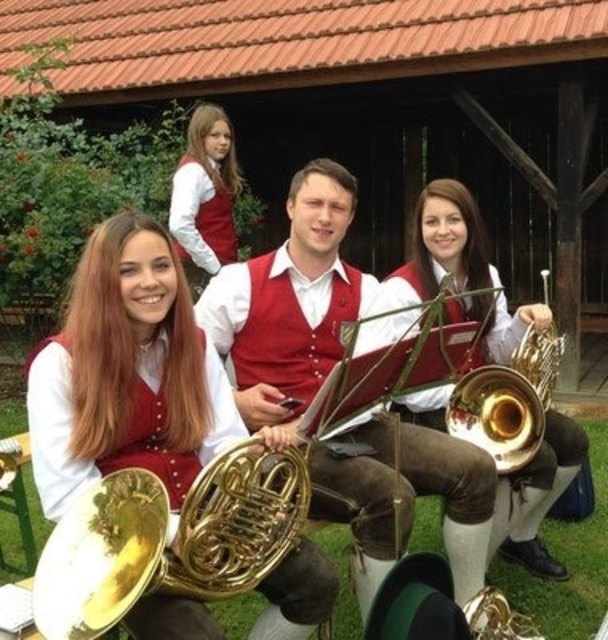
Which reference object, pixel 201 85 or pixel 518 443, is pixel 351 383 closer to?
pixel 518 443

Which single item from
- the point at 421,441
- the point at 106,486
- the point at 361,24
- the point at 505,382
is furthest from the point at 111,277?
the point at 361,24

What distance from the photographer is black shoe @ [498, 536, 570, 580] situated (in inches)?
126

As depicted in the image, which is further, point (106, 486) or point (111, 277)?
point (111, 277)

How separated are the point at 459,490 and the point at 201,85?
4233mm

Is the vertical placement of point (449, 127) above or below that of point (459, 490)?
above

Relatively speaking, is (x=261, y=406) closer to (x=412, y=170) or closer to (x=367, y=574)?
(x=367, y=574)

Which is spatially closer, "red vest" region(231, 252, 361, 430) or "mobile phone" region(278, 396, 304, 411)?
"mobile phone" region(278, 396, 304, 411)

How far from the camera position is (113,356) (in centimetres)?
211

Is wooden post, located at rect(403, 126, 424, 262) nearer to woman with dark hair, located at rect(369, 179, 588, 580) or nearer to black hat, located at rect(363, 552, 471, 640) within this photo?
woman with dark hair, located at rect(369, 179, 588, 580)

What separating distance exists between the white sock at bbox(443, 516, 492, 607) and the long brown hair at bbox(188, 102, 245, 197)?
2.61 metres

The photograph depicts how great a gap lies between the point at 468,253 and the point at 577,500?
1.16 metres

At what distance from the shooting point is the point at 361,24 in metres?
5.87

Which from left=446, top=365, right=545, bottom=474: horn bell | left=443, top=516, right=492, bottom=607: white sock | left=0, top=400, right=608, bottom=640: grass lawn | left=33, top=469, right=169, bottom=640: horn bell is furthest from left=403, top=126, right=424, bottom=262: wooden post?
left=33, top=469, right=169, bottom=640: horn bell

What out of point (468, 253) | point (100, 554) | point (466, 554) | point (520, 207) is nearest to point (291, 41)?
point (520, 207)
